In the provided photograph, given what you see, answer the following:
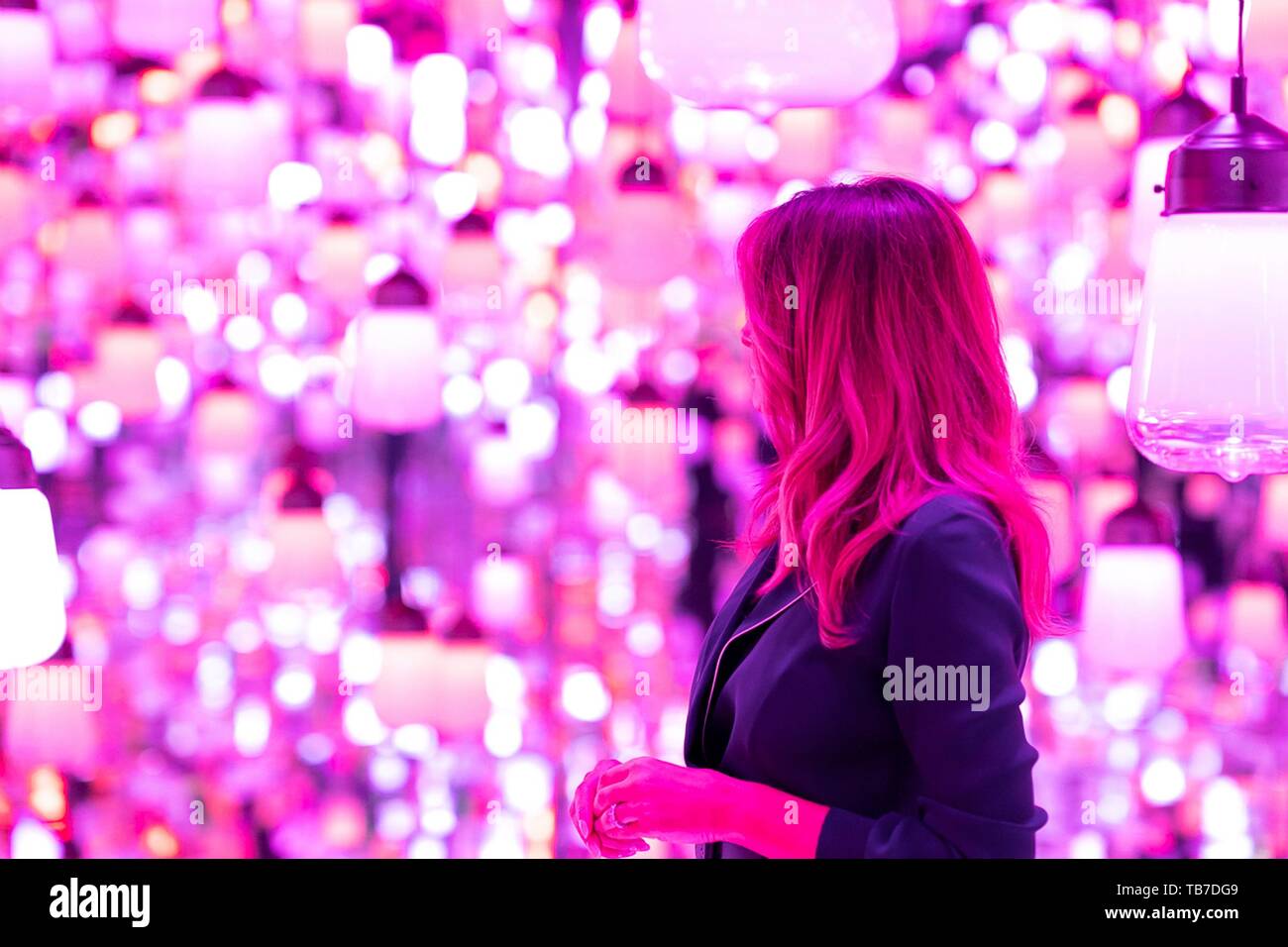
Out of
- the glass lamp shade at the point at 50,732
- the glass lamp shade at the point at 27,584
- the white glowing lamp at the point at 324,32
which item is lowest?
the glass lamp shade at the point at 50,732

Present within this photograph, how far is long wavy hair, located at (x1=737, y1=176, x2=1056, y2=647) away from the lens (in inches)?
45.1

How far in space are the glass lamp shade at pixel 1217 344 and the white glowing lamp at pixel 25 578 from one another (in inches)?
34.5

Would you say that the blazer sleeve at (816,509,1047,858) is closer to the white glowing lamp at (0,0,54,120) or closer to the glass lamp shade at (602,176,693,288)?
the glass lamp shade at (602,176,693,288)

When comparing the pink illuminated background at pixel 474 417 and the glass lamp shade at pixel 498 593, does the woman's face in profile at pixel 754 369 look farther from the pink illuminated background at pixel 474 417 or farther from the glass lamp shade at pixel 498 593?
the glass lamp shade at pixel 498 593

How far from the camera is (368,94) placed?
8.70ft

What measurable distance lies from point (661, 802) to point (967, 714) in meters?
0.24

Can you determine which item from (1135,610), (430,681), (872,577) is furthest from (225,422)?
(872,577)

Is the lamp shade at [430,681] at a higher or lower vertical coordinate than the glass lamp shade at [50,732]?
higher

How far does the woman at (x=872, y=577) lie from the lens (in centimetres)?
108

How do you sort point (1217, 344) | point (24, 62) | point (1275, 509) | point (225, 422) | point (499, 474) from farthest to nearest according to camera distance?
point (499, 474)
point (225, 422)
point (1275, 509)
point (24, 62)
point (1217, 344)

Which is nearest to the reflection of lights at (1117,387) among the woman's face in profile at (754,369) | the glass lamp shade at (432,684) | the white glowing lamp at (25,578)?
the glass lamp shade at (432,684)

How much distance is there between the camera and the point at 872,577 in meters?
1.12

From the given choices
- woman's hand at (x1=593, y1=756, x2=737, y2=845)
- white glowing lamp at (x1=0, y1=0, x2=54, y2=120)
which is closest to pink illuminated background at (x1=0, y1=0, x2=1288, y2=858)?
white glowing lamp at (x1=0, y1=0, x2=54, y2=120)

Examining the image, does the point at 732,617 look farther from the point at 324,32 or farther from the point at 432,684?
the point at 324,32
